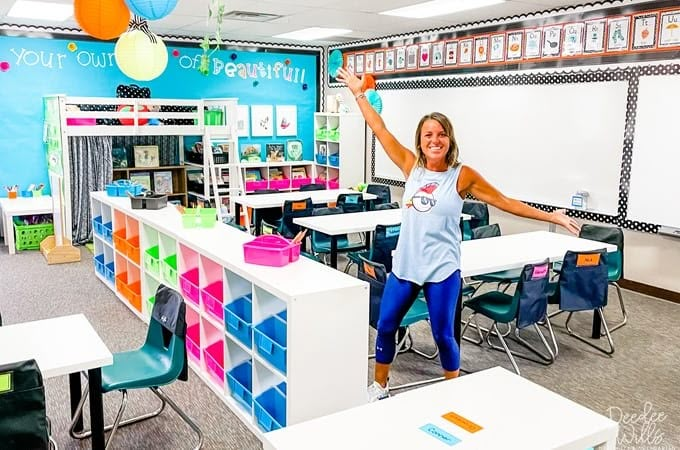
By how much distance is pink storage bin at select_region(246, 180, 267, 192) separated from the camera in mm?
9827

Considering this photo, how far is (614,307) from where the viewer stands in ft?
19.2

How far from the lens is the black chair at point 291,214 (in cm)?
642

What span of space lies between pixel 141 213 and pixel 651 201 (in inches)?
181

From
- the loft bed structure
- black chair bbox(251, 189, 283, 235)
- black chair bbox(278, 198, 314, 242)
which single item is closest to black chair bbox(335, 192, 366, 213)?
black chair bbox(278, 198, 314, 242)

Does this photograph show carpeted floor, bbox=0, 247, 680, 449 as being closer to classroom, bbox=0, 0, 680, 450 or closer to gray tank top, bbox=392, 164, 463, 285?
classroom, bbox=0, 0, 680, 450

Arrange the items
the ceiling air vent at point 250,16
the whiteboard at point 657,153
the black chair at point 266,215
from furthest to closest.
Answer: the black chair at point 266,215
the ceiling air vent at point 250,16
the whiteboard at point 657,153

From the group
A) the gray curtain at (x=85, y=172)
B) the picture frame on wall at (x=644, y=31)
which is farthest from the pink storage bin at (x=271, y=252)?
the gray curtain at (x=85, y=172)

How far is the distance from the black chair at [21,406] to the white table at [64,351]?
0.74ft

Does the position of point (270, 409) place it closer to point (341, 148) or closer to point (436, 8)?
point (436, 8)

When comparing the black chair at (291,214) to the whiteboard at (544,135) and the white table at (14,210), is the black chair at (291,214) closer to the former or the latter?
the whiteboard at (544,135)

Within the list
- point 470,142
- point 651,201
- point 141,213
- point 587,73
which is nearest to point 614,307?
point 651,201

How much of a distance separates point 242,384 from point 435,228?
1.40 metres

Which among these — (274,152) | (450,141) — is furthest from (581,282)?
(274,152)

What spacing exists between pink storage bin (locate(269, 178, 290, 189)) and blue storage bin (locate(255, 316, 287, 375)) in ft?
22.3
